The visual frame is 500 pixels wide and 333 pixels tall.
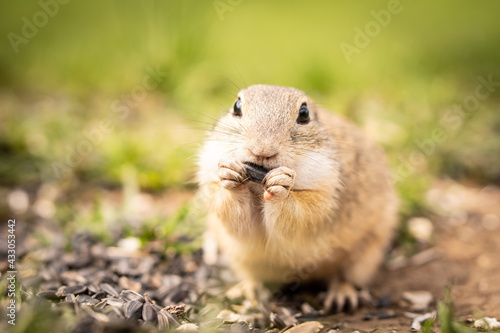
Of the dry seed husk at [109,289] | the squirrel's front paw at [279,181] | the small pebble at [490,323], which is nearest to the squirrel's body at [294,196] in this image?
the squirrel's front paw at [279,181]

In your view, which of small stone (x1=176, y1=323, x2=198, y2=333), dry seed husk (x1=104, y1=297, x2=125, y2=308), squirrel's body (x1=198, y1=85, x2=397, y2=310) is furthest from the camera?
squirrel's body (x1=198, y1=85, x2=397, y2=310)

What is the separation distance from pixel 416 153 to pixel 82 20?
1198 cm

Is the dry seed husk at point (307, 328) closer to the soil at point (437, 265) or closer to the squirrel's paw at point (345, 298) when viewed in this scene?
the soil at point (437, 265)

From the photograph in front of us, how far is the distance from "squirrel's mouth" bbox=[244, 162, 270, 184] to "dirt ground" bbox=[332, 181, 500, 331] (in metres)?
1.49

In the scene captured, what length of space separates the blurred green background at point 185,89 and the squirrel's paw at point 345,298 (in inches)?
71.4

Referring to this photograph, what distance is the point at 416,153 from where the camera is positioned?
6531 mm

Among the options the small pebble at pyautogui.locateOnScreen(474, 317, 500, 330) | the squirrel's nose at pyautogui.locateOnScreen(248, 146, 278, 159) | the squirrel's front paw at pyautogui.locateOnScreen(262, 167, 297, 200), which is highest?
the squirrel's nose at pyautogui.locateOnScreen(248, 146, 278, 159)

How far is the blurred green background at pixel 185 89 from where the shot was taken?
6035 mm

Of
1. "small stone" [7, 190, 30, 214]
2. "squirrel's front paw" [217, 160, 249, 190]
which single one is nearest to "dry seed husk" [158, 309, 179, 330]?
"squirrel's front paw" [217, 160, 249, 190]

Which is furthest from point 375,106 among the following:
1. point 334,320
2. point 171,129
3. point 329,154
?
point 334,320

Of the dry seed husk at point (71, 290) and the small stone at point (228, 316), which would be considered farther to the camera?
the small stone at point (228, 316)

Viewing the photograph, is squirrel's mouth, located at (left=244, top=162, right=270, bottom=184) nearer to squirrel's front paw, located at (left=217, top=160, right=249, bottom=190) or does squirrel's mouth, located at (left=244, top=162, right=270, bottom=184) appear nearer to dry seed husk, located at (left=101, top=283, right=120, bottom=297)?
squirrel's front paw, located at (left=217, top=160, right=249, bottom=190)

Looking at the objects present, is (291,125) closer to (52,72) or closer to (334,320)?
(334,320)

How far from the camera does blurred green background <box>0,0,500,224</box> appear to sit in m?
6.04
